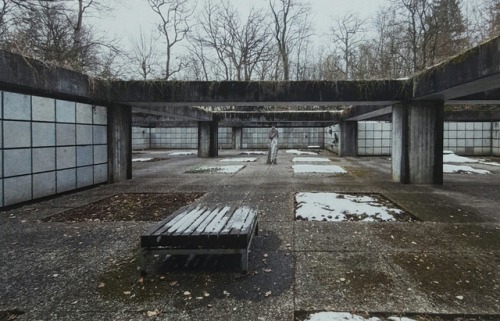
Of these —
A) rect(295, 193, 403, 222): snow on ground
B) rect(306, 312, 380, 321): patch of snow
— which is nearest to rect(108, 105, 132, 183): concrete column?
rect(295, 193, 403, 222): snow on ground

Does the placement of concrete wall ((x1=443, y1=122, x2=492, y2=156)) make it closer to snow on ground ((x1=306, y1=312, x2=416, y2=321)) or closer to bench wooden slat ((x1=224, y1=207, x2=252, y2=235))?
bench wooden slat ((x1=224, y1=207, x2=252, y2=235))

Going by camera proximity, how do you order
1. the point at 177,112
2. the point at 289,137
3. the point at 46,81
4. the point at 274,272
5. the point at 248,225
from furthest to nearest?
the point at 289,137, the point at 177,112, the point at 46,81, the point at 248,225, the point at 274,272

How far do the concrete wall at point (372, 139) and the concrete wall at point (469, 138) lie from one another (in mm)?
4724

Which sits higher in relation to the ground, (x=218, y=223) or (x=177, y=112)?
(x=177, y=112)

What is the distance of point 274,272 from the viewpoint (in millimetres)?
3484

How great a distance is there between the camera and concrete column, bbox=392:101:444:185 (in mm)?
9586

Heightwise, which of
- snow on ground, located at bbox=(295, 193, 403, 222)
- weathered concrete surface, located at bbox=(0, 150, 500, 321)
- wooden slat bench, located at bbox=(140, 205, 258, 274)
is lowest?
weathered concrete surface, located at bbox=(0, 150, 500, 321)

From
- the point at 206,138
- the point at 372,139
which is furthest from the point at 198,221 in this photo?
the point at 372,139

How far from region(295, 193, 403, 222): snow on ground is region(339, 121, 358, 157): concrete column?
14.6 m

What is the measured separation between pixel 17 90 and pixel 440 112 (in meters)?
10.7

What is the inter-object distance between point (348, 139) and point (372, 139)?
7.40ft

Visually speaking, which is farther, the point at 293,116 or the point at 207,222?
the point at 293,116

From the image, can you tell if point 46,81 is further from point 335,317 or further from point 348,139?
point 348,139

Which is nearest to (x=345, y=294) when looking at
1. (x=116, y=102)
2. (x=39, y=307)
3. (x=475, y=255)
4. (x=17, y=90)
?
(x=475, y=255)
